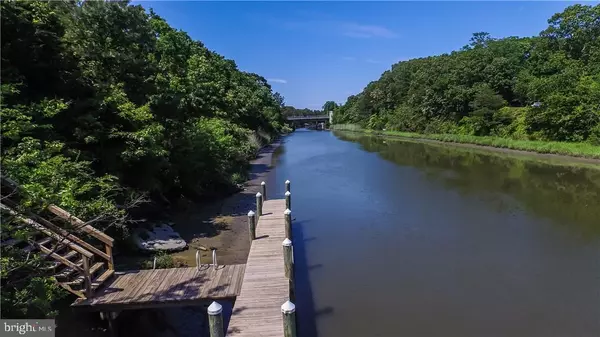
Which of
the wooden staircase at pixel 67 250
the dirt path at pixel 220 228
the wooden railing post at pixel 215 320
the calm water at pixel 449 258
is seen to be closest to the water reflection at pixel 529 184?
the calm water at pixel 449 258

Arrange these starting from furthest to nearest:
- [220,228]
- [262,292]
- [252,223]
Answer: [220,228], [252,223], [262,292]

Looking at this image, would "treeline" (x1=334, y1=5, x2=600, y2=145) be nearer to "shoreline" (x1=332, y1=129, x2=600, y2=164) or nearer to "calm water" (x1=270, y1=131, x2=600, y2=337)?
"shoreline" (x1=332, y1=129, x2=600, y2=164)

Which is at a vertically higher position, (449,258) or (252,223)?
(252,223)

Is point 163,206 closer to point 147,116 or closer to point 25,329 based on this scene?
point 147,116

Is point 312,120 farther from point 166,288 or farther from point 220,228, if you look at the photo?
point 166,288

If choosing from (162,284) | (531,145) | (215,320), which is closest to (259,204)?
(162,284)

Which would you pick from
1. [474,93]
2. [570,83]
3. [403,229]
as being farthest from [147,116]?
[474,93]

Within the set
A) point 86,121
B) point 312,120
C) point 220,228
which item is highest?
point 86,121
